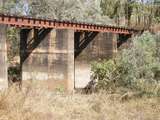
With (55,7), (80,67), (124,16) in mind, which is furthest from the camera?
(124,16)

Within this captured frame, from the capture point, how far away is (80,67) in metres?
41.8

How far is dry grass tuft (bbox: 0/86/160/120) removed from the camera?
10.9 metres

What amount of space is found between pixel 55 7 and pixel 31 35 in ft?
66.9

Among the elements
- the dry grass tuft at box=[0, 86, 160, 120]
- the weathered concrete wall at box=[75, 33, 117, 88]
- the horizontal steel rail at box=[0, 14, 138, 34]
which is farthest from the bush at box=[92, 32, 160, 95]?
the weathered concrete wall at box=[75, 33, 117, 88]

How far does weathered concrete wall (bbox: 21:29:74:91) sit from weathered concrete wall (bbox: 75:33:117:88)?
4497mm

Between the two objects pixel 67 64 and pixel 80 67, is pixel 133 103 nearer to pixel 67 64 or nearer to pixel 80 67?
pixel 67 64

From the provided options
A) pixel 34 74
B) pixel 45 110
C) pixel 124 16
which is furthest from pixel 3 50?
pixel 124 16

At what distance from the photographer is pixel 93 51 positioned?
43.1m

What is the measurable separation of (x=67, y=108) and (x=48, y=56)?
72.9 ft

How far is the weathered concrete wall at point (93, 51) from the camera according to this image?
41812mm

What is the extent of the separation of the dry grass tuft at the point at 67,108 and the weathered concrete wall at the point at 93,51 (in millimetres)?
23373

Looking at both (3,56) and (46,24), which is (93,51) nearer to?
(46,24)

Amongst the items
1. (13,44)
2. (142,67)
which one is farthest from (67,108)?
(13,44)

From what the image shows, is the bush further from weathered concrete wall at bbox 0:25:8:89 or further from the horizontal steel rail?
the horizontal steel rail
